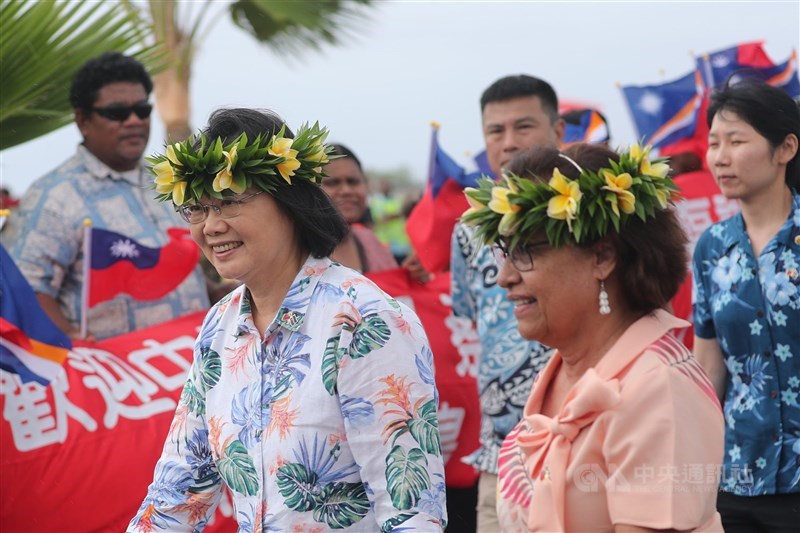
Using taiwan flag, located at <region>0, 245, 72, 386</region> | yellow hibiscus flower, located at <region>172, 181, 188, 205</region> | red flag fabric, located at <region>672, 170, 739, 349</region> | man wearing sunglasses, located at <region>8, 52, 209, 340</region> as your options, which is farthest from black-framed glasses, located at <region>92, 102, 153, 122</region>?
red flag fabric, located at <region>672, 170, 739, 349</region>

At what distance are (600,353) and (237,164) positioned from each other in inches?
39.5

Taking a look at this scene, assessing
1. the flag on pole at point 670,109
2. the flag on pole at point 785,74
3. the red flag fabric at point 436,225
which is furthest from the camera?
the flag on pole at point 670,109

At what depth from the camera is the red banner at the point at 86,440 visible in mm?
4297

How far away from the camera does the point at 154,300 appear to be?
5.18m

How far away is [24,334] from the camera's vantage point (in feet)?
14.2

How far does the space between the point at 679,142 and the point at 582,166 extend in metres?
5.24

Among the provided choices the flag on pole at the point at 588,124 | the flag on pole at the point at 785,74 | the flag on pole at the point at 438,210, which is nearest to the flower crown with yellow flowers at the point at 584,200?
the flag on pole at the point at 438,210

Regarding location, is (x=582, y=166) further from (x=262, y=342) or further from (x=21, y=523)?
(x=21, y=523)

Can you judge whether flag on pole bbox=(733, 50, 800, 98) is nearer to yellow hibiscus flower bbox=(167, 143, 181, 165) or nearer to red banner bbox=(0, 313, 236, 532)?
red banner bbox=(0, 313, 236, 532)

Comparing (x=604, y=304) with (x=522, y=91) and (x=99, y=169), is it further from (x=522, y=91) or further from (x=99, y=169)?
(x=99, y=169)

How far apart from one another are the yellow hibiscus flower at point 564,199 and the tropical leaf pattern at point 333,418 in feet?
1.58

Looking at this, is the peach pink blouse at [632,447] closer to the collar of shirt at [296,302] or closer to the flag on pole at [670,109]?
the collar of shirt at [296,302]

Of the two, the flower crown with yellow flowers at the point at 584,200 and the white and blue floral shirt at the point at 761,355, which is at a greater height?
the flower crown with yellow flowers at the point at 584,200

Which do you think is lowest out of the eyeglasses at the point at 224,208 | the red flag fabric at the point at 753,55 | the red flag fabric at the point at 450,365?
the red flag fabric at the point at 450,365
